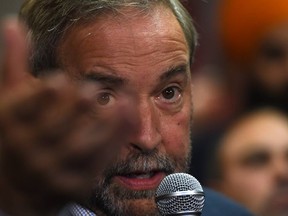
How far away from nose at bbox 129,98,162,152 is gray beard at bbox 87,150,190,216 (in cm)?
3

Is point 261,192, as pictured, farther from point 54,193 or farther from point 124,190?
point 54,193

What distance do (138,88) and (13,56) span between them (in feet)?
4.62

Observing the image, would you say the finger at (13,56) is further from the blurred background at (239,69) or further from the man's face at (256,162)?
the blurred background at (239,69)

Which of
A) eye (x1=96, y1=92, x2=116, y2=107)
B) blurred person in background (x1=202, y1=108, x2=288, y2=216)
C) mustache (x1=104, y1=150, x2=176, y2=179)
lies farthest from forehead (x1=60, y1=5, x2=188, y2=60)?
blurred person in background (x1=202, y1=108, x2=288, y2=216)

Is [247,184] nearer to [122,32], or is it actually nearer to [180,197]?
[122,32]

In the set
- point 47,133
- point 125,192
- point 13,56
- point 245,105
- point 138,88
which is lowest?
point 245,105

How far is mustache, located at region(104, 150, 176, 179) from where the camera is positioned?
3.66 metres

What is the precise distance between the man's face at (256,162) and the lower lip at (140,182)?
4.83 feet

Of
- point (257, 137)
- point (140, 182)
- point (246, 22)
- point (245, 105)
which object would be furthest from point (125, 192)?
point (246, 22)

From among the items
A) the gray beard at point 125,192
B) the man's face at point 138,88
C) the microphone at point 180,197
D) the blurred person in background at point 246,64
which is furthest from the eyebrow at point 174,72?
the blurred person in background at point 246,64

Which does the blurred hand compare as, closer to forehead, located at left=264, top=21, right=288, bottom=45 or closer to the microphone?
the microphone

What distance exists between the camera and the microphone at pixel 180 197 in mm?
3027

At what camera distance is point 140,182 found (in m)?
3.68

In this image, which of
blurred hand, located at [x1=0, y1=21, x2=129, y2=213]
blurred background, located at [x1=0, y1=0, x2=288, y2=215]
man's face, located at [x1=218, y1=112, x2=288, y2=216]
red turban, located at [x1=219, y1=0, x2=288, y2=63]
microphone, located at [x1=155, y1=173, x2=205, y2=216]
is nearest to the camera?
blurred hand, located at [x1=0, y1=21, x2=129, y2=213]
